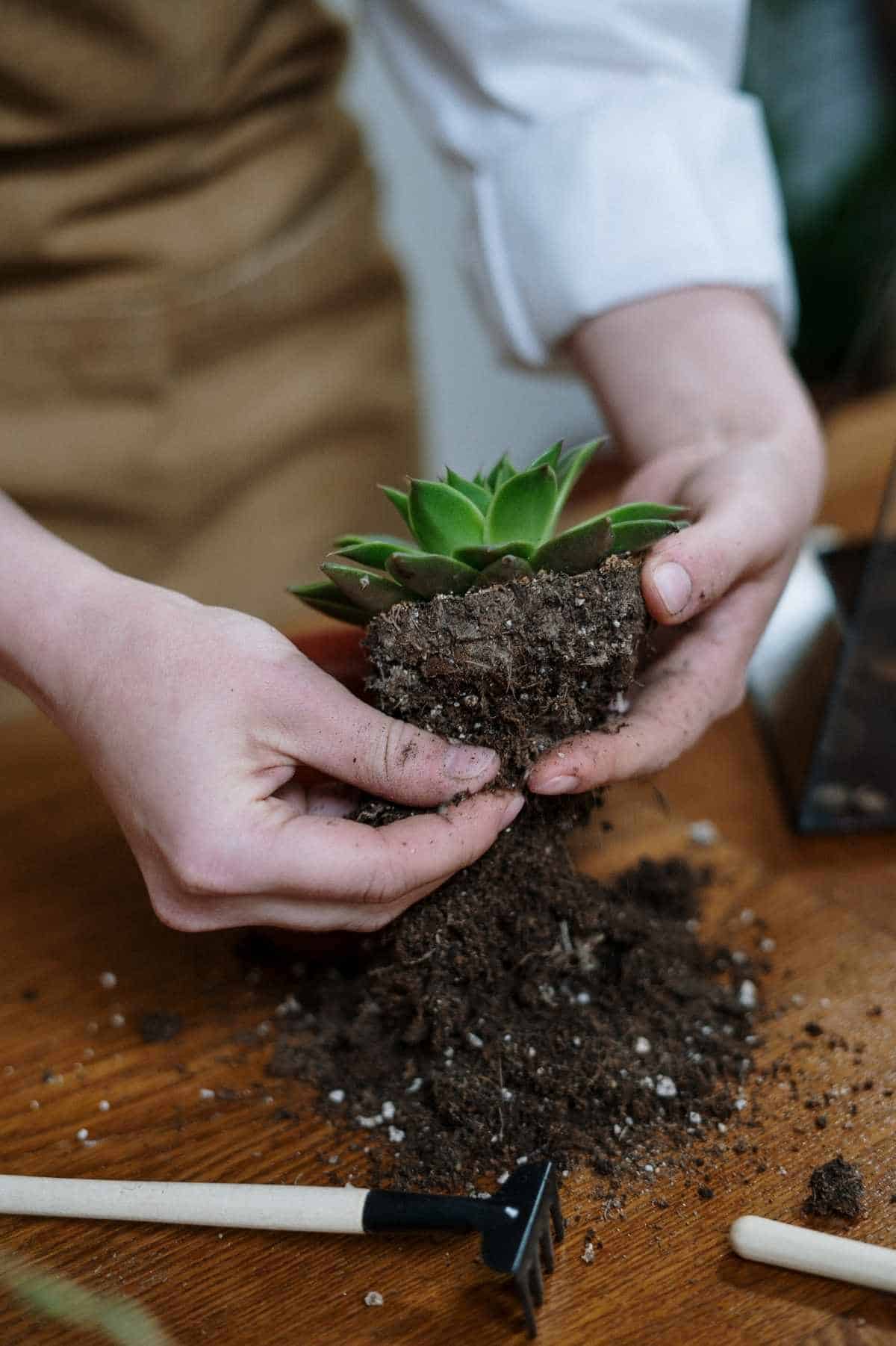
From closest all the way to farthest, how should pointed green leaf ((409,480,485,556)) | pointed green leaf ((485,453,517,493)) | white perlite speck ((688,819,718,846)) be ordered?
pointed green leaf ((409,480,485,556)) < pointed green leaf ((485,453,517,493)) < white perlite speck ((688,819,718,846))

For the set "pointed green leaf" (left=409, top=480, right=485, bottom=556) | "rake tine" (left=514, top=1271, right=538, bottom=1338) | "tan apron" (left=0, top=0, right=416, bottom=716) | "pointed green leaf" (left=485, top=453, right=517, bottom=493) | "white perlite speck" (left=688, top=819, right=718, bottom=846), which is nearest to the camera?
"rake tine" (left=514, top=1271, right=538, bottom=1338)

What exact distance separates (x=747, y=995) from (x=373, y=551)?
549mm

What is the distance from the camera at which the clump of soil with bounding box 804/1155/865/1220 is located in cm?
86

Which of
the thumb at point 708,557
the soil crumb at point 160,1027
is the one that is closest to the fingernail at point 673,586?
the thumb at point 708,557

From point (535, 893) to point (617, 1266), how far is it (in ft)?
0.97

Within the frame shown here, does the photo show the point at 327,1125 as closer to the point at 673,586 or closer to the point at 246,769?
the point at 246,769

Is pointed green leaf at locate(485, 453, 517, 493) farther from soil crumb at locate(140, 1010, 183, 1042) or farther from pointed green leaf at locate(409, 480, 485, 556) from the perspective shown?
soil crumb at locate(140, 1010, 183, 1042)

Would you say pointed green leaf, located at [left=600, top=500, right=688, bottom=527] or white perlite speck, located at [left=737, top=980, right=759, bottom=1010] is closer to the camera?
pointed green leaf, located at [left=600, top=500, right=688, bottom=527]

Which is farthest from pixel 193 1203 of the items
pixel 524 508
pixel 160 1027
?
pixel 524 508

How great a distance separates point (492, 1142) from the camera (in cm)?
94

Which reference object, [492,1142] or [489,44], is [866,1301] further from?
[489,44]

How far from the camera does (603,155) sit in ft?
4.30

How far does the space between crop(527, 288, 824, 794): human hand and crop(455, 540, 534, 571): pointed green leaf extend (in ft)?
0.34

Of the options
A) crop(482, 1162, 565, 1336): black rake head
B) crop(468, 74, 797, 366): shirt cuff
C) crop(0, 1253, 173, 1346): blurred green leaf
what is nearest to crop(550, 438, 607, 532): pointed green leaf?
crop(468, 74, 797, 366): shirt cuff
